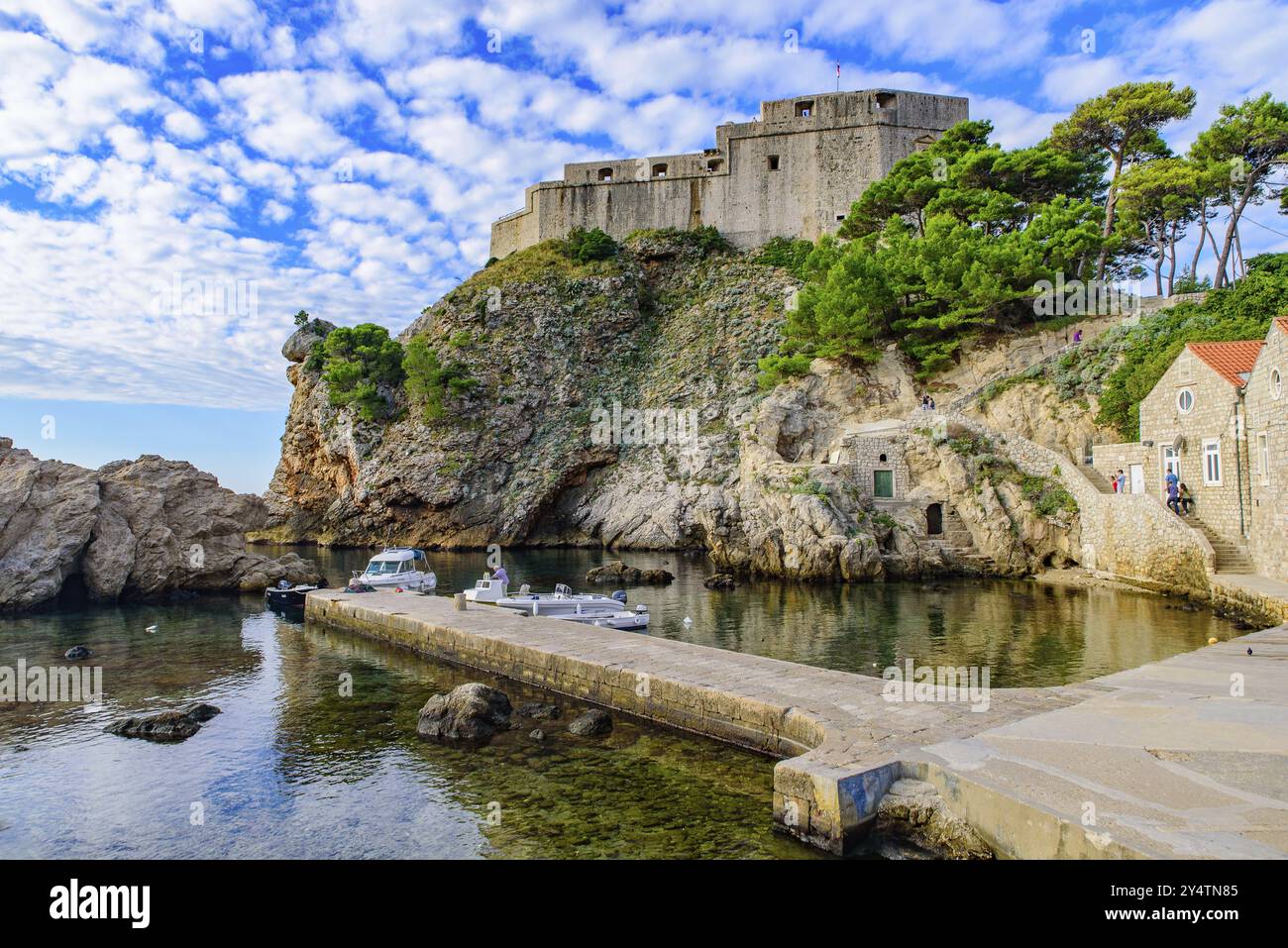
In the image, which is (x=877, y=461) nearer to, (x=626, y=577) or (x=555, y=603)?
(x=626, y=577)

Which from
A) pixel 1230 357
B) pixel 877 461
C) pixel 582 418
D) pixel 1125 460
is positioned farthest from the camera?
pixel 582 418

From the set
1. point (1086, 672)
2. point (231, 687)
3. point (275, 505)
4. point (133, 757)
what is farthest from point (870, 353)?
point (275, 505)

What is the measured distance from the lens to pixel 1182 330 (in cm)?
2817

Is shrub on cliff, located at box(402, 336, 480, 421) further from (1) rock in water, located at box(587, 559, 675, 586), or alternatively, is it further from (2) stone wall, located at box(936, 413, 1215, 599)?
(2) stone wall, located at box(936, 413, 1215, 599)

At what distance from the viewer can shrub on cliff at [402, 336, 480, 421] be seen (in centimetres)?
4956

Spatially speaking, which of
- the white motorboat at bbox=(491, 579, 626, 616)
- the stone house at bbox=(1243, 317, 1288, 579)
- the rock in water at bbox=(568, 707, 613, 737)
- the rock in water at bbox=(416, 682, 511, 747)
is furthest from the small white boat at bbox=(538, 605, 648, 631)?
the stone house at bbox=(1243, 317, 1288, 579)

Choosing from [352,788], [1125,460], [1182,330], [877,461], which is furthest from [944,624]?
[1182,330]

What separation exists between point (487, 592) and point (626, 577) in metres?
9.92

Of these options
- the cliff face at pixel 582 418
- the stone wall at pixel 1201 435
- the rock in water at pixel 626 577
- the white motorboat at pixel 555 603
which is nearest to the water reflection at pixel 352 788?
the white motorboat at pixel 555 603

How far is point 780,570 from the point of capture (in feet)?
95.4

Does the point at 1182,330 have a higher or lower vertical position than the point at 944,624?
higher

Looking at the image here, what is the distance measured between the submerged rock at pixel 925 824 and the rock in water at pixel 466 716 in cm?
561

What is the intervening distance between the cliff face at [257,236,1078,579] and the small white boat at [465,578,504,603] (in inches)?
496
